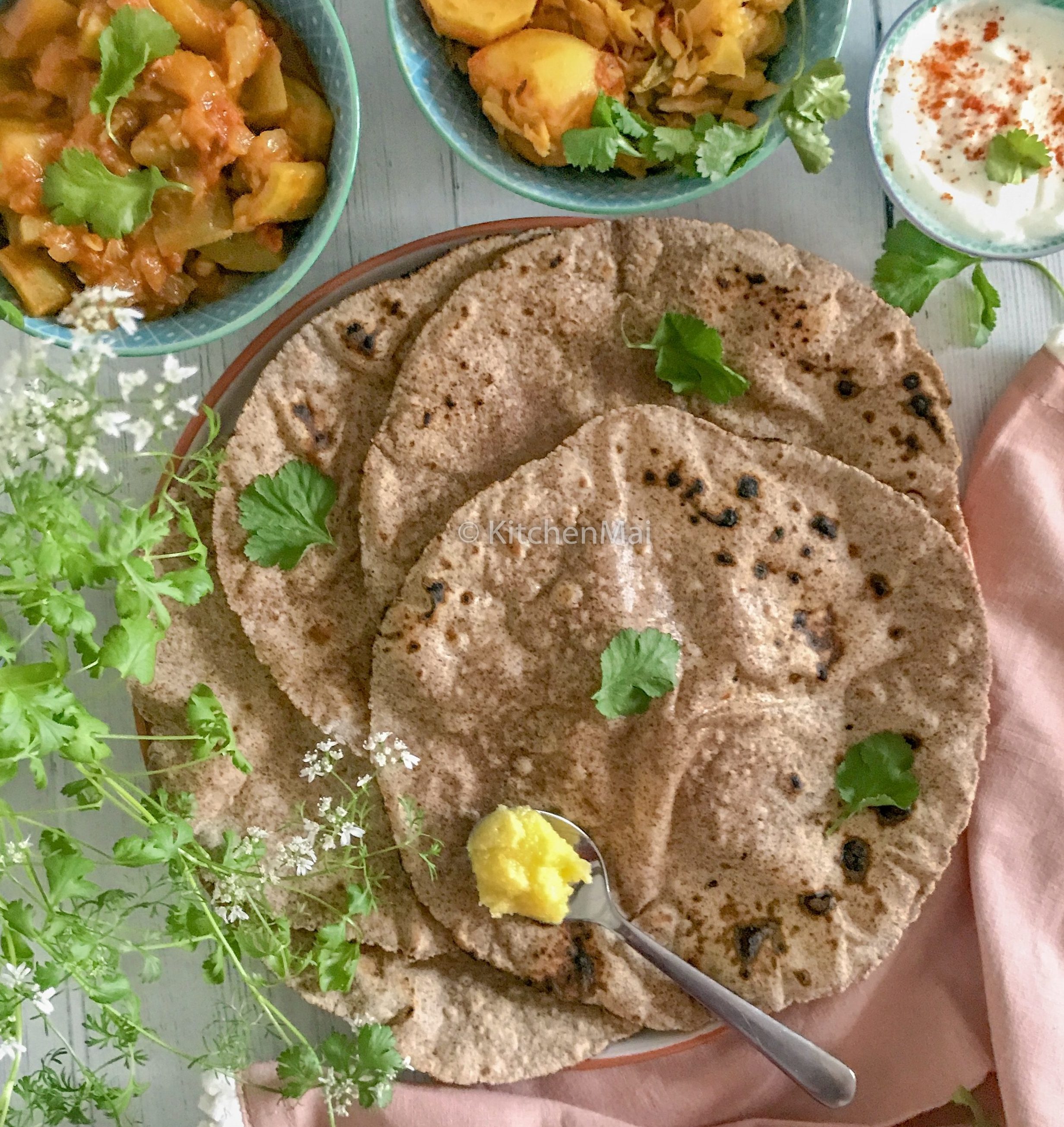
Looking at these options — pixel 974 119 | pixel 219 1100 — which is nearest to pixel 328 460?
pixel 219 1100

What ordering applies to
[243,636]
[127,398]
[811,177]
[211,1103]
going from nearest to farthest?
[127,398], [211,1103], [243,636], [811,177]

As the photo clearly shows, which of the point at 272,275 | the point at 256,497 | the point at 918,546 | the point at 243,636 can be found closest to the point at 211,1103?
the point at 243,636

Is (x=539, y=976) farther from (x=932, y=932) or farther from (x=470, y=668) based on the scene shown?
(x=932, y=932)

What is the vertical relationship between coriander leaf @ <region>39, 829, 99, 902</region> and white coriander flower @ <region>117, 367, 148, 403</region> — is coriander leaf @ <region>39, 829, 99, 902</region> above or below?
below

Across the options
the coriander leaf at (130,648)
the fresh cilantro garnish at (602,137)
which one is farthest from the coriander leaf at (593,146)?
the coriander leaf at (130,648)

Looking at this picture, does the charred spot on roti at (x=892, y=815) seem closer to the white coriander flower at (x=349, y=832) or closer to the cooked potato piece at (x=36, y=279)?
the white coriander flower at (x=349, y=832)

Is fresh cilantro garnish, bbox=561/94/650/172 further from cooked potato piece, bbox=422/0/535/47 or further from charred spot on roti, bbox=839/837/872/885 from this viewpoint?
charred spot on roti, bbox=839/837/872/885

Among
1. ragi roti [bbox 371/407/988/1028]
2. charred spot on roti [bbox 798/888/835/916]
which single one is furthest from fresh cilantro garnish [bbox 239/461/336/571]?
charred spot on roti [bbox 798/888/835/916]
